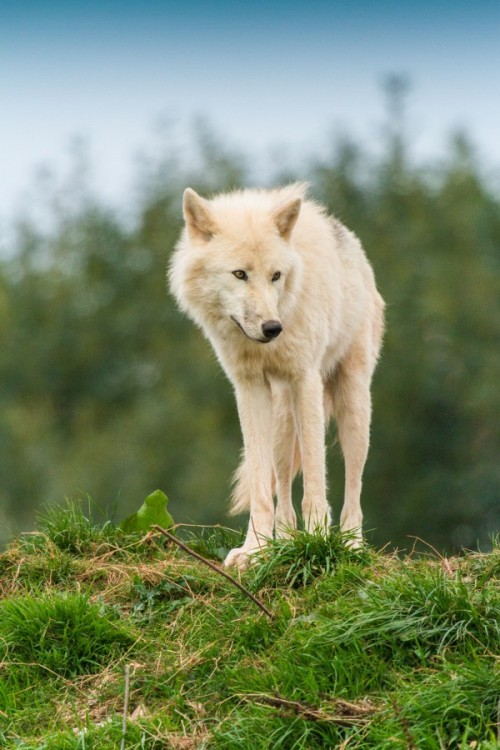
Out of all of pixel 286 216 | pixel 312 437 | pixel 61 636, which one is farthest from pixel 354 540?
pixel 286 216

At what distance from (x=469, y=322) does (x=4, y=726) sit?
103 feet

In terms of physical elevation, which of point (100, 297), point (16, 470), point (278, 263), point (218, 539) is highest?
point (278, 263)

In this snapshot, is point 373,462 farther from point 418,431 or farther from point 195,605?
point 195,605

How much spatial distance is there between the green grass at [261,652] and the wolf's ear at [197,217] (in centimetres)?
216

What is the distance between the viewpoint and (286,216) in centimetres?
759

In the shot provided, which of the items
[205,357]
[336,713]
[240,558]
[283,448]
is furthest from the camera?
[205,357]

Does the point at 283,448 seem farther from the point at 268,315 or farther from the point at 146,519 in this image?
the point at 268,315

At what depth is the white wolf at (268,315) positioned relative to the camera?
732 cm

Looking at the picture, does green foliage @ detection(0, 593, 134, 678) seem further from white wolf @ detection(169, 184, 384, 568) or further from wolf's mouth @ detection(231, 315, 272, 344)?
wolf's mouth @ detection(231, 315, 272, 344)

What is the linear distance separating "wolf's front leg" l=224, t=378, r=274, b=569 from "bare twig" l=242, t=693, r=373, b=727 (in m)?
2.57

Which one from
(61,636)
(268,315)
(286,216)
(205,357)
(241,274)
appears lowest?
(205,357)

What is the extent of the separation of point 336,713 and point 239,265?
3.27m

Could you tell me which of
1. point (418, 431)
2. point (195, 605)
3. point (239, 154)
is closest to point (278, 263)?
point (195, 605)

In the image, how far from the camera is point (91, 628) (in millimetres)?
5918
